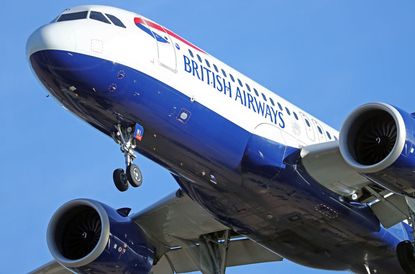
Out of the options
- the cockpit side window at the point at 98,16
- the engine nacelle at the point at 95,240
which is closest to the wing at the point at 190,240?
the engine nacelle at the point at 95,240

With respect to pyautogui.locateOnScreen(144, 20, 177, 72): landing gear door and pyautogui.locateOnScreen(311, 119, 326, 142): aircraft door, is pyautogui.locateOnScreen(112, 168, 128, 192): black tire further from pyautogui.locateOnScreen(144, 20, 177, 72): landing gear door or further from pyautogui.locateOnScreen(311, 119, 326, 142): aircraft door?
pyautogui.locateOnScreen(311, 119, 326, 142): aircraft door

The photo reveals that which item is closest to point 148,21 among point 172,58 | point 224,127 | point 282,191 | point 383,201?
point 172,58

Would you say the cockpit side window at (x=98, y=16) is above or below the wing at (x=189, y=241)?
above

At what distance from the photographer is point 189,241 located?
3497 centimetres

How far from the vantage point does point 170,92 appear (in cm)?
2916

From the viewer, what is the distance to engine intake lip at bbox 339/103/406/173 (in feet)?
93.1

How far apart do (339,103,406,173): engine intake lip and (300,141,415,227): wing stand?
744mm

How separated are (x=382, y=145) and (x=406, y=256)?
3.45 m

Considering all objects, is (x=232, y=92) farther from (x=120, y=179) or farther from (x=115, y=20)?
(x=120, y=179)

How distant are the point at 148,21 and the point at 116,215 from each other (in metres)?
6.11

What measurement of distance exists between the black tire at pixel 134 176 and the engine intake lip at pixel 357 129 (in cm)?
471

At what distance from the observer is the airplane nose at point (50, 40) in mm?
27922

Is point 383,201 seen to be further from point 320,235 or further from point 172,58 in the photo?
point 172,58

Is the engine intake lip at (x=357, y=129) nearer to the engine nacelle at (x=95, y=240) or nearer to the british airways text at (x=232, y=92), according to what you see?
the british airways text at (x=232, y=92)
